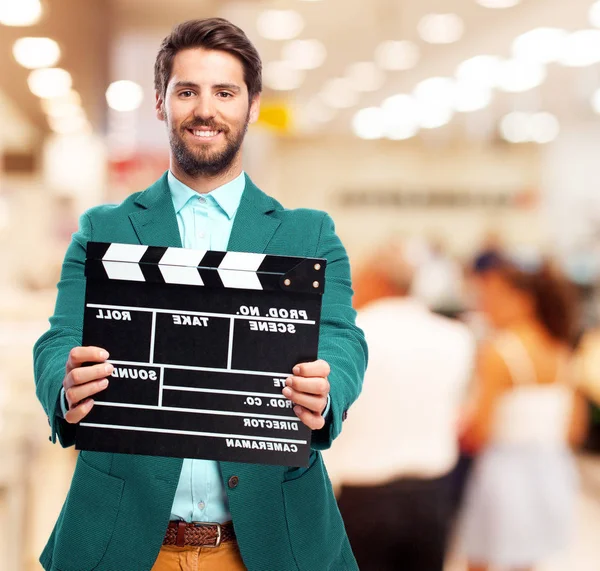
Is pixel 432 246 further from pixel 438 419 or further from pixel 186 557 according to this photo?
pixel 186 557

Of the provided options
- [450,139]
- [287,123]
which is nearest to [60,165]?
[287,123]

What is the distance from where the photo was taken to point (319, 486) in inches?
64.9

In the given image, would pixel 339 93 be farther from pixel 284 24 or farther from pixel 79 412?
pixel 79 412

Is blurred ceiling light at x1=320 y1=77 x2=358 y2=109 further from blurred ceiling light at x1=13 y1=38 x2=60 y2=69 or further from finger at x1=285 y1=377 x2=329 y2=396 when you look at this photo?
finger at x1=285 y1=377 x2=329 y2=396

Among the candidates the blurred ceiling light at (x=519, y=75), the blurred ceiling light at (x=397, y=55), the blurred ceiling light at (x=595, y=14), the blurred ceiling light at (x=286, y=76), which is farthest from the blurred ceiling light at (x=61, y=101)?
the blurred ceiling light at (x=519, y=75)

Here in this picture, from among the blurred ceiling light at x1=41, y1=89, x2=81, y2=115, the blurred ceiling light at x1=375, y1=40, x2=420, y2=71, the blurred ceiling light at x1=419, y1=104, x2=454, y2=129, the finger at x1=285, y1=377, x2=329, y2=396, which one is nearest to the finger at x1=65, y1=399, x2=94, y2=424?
the finger at x1=285, y1=377, x2=329, y2=396

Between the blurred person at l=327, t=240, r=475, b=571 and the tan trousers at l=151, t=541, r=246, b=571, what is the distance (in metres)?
1.29

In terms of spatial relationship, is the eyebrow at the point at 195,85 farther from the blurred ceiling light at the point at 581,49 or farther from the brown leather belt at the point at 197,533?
the blurred ceiling light at the point at 581,49

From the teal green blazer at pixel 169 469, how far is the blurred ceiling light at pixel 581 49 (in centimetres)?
645

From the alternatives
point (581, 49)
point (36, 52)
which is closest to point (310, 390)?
point (36, 52)

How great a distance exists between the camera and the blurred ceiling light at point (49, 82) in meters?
4.65

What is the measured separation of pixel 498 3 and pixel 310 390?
5929 millimetres

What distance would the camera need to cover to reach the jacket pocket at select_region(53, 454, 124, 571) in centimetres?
158

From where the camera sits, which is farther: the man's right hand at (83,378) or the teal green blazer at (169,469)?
the teal green blazer at (169,469)
